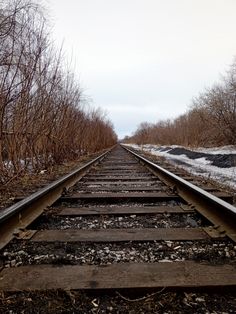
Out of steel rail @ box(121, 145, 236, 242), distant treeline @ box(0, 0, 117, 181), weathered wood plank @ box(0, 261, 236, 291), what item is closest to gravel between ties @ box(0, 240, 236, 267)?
weathered wood plank @ box(0, 261, 236, 291)

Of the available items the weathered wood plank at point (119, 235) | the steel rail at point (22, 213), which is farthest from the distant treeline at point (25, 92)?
the weathered wood plank at point (119, 235)

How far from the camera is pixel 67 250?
89.9 inches

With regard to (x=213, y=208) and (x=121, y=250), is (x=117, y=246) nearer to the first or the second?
(x=121, y=250)

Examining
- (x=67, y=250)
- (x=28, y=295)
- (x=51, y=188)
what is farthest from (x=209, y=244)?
(x=51, y=188)

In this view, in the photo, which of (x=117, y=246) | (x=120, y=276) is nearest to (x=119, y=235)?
(x=117, y=246)

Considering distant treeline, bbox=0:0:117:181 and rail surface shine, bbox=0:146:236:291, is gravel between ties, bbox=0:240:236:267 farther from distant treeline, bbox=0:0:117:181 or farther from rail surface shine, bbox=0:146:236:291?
distant treeline, bbox=0:0:117:181

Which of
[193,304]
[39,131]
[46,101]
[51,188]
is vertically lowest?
[193,304]

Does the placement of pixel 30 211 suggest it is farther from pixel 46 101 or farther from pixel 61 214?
pixel 46 101

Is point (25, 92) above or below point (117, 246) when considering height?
above

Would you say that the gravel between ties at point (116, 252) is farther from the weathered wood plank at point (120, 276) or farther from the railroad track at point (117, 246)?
the weathered wood plank at point (120, 276)

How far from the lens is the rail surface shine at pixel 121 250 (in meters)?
1.76

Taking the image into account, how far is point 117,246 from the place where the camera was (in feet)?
7.78

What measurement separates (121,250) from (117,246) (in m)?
0.09

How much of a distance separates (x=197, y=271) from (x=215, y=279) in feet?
0.43
